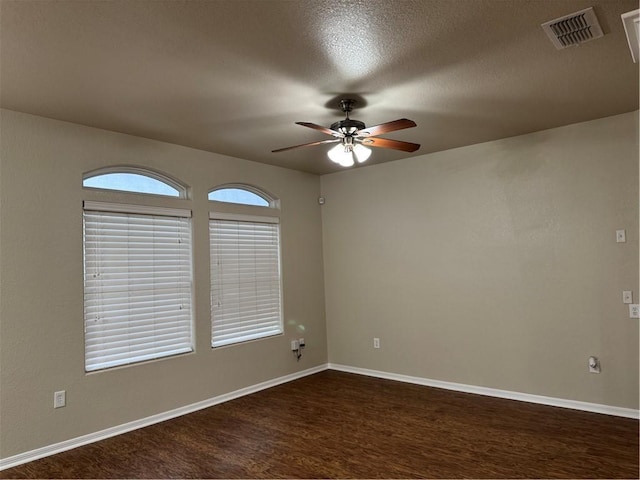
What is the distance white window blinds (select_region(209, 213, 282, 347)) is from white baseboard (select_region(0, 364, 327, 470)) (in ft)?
1.85

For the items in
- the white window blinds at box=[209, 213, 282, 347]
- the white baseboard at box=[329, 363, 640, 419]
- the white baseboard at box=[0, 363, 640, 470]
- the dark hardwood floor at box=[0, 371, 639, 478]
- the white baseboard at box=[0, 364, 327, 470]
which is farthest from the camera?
the white window blinds at box=[209, 213, 282, 347]

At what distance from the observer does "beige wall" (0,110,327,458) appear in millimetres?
3369

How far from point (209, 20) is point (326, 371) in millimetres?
4709

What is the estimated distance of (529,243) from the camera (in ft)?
14.7

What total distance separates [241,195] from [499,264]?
2988 mm

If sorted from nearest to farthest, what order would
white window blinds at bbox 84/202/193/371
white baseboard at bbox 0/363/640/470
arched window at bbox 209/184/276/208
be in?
white baseboard at bbox 0/363/640/470, white window blinds at bbox 84/202/193/371, arched window at bbox 209/184/276/208

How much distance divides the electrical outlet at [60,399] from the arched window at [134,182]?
1725 millimetres

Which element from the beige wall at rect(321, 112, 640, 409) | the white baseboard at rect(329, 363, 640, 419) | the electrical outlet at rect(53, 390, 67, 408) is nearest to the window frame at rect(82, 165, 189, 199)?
the electrical outlet at rect(53, 390, 67, 408)

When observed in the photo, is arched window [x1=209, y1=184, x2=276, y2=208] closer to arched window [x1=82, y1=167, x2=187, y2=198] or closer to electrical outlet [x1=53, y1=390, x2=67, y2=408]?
arched window [x1=82, y1=167, x2=187, y2=198]

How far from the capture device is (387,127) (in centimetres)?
312

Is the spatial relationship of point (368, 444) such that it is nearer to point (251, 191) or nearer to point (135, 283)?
point (135, 283)

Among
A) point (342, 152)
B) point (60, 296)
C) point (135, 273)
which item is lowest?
point (60, 296)

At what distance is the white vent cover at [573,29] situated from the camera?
233 cm

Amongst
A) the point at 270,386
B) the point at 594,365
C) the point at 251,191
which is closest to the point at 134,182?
the point at 251,191
